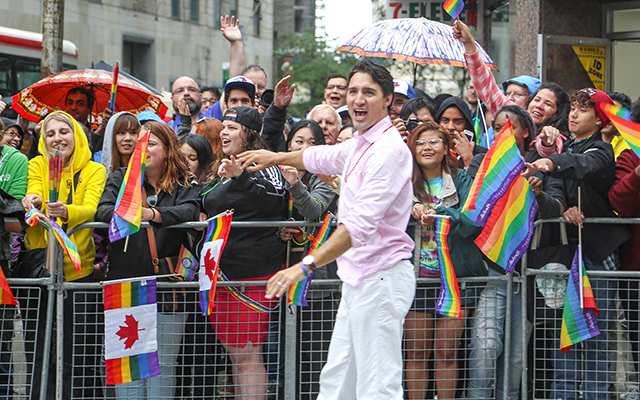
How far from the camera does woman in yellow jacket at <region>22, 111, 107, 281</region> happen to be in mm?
5812

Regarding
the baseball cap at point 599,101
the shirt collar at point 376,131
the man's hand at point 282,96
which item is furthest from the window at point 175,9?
the shirt collar at point 376,131

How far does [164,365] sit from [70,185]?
143cm

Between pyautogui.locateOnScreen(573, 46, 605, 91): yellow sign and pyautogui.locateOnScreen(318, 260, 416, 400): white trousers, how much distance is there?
23.7ft

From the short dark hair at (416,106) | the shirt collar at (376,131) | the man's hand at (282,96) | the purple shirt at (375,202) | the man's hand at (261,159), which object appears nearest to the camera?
the purple shirt at (375,202)

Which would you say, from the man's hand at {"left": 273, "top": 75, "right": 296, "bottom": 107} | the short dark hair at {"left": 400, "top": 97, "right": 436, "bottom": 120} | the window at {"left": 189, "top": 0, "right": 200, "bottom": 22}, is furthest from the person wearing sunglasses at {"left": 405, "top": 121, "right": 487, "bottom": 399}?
the window at {"left": 189, "top": 0, "right": 200, "bottom": 22}

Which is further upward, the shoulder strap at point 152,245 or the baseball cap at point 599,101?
the baseball cap at point 599,101

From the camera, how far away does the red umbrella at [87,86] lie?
7930 millimetres

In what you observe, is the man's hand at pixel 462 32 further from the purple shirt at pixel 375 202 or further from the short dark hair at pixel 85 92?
the short dark hair at pixel 85 92

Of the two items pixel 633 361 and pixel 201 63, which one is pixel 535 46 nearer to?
pixel 633 361

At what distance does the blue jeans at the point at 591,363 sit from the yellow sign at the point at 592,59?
222 inches

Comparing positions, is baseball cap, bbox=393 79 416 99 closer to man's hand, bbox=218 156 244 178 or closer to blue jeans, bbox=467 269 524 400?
blue jeans, bbox=467 269 524 400

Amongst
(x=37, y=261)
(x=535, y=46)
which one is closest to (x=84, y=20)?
(x=535, y=46)

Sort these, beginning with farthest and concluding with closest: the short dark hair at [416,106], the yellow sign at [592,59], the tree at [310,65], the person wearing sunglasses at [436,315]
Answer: the tree at [310,65] → the yellow sign at [592,59] → the short dark hair at [416,106] → the person wearing sunglasses at [436,315]

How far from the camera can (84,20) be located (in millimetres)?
30875
